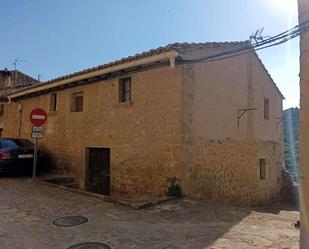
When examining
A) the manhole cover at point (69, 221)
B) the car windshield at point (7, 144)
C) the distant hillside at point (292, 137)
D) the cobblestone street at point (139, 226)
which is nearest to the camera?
the cobblestone street at point (139, 226)

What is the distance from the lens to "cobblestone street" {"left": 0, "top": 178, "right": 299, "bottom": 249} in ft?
17.2

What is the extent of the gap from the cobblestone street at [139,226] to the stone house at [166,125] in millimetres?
1660

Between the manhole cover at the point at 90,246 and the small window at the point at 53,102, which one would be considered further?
the small window at the point at 53,102

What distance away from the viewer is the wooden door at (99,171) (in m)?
11.3

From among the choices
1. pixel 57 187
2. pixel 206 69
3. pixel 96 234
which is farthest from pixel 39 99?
pixel 96 234

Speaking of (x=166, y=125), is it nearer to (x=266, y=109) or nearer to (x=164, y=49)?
(x=164, y=49)

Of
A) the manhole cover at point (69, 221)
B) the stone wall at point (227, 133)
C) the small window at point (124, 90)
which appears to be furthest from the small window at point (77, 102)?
the manhole cover at point (69, 221)

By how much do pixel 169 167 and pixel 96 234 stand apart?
362cm

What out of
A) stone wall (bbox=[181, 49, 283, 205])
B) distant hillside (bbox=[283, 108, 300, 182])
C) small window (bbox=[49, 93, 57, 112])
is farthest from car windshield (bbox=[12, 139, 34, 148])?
distant hillside (bbox=[283, 108, 300, 182])

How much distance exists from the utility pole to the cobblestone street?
1076 millimetres

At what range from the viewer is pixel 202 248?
4941mm

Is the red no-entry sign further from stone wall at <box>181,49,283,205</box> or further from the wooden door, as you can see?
stone wall at <box>181,49,283,205</box>

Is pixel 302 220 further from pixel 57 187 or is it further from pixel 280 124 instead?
pixel 280 124

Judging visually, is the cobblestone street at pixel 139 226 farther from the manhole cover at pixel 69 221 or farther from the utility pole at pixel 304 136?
the utility pole at pixel 304 136
